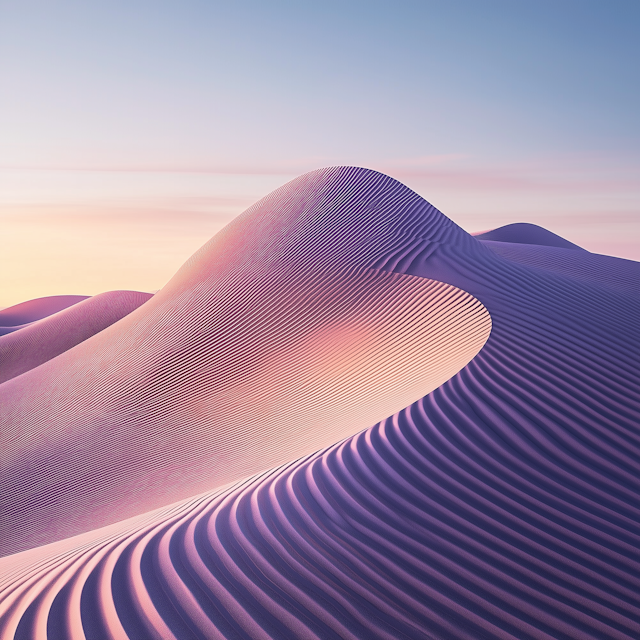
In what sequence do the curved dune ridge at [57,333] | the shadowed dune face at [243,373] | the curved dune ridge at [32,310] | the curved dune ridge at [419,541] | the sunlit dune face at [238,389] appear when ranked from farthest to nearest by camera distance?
the curved dune ridge at [32,310], the curved dune ridge at [57,333], the shadowed dune face at [243,373], the sunlit dune face at [238,389], the curved dune ridge at [419,541]

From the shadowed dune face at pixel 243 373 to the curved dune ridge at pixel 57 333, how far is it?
15097 mm

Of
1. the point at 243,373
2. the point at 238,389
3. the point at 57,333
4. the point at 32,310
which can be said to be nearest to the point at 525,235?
the point at 57,333

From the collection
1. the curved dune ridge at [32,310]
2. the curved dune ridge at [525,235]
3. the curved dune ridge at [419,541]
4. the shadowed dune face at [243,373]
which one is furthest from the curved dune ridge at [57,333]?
the curved dune ridge at [32,310]

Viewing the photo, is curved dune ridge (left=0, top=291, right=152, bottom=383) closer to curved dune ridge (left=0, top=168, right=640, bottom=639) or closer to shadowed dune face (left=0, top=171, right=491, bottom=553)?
shadowed dune face (left=0, top=171, right=491, bottom=553)

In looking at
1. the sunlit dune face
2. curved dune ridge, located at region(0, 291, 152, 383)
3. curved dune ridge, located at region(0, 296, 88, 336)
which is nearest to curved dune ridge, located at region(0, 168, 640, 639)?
the sunlit dune face

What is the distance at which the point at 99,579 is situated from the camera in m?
3.12

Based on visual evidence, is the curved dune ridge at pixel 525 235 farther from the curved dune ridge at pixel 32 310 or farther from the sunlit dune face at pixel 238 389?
the curved dune ridge at pixel 32 310

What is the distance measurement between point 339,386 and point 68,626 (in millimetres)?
6982

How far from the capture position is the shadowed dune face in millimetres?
8547

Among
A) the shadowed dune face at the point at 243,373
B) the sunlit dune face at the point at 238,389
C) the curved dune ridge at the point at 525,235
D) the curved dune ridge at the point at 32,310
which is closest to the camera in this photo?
the sunlit dune face at the point at 238,389

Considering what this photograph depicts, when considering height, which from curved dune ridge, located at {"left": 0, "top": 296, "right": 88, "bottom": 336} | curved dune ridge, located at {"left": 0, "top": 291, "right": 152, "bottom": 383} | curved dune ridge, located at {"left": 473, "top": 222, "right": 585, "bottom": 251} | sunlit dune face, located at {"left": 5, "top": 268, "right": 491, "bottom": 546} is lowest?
curved dune ridge, located at {"left": 0, "top": 296, "right": 88, "bottom": 336}

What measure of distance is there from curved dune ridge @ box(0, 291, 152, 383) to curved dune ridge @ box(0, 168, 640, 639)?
103ft

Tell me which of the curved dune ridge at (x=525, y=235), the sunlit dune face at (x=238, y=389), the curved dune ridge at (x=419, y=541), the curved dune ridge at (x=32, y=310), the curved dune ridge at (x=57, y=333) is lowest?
the curved dune ridge at (x=32, y=310)

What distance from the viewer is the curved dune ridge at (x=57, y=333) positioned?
1266 inches
